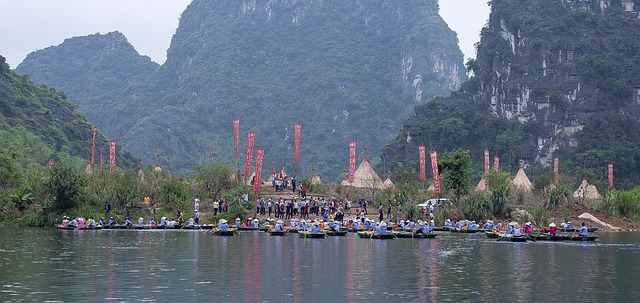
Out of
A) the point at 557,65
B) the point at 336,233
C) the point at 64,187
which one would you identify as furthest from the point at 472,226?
the point at 557,65

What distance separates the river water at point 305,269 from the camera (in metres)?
28.0

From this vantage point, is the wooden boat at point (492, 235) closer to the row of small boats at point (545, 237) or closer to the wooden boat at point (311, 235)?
the row of small boats at point (545, 237)

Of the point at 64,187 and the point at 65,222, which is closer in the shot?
the point at 65,222

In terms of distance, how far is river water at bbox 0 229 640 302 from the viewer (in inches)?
1102

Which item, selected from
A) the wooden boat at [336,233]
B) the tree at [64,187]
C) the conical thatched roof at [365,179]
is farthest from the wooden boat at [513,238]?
the conical thatched roof at [365,179]

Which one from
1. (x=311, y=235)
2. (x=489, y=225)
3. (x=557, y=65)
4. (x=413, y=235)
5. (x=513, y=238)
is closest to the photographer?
(x=513, y=238)

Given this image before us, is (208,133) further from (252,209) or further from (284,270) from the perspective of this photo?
(284,270)

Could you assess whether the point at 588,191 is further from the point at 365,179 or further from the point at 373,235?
the point at 373,235

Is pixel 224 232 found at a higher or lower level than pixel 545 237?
higher

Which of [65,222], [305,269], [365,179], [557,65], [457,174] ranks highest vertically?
[557,65]

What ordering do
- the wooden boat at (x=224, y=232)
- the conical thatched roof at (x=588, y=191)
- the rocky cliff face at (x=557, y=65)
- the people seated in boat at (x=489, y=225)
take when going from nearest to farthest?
the wooden boat at (x=224, y=232)
the people seated in boat at (x=489, y=225)
the conical thatched roof at (x=588, y=191)
the rocky cliff face at (x=557, y=65)

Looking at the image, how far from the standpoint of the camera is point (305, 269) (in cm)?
3409

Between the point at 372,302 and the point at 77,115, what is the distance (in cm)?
9339

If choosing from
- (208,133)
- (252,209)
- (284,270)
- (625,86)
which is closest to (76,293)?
(284,270)
